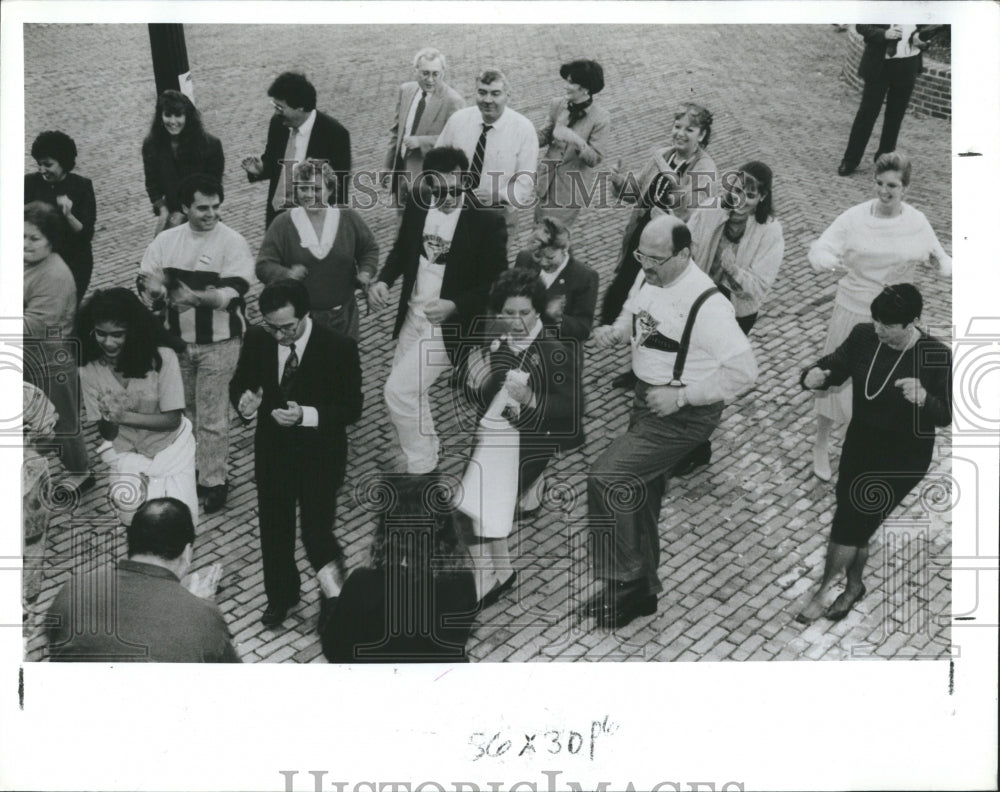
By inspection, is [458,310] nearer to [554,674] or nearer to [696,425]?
[696,425]

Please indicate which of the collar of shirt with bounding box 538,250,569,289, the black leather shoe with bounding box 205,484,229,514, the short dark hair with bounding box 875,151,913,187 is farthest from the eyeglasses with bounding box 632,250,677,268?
the black leather shoe with bounding box 205,484,229,514

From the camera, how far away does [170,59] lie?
27.7 ft

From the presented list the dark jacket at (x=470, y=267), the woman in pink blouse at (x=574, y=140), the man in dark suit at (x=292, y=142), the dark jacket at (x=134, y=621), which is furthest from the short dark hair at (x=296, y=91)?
the dark jacket at (x=134, y=621)

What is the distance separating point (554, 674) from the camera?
803 centimetres

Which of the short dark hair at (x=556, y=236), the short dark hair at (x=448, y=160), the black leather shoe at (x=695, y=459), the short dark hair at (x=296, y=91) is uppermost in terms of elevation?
the short dark hair at (x=296, y=91)

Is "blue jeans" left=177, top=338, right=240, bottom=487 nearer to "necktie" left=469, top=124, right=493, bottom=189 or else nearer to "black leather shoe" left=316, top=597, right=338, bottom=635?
"black leather shoe" left=316, top=597, right=338, bottom=635

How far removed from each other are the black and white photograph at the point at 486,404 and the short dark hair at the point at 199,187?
0.09 feet

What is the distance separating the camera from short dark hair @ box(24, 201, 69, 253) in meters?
8.31

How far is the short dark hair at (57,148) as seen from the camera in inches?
329

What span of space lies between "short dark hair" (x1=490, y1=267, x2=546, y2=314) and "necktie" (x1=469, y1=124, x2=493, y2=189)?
0.58m

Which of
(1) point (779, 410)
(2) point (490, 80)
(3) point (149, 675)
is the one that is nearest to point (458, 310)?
(2) point (490, 80)

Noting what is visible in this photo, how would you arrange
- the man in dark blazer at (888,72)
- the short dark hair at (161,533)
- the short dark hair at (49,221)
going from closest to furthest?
the short dark hair at (161,533) → the short dark hair at (49,221) → the man in dark blazer at (888,72)

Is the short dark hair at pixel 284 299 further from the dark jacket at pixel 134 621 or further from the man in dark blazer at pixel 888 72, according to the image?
the man in dark blazer at pixel 888 72

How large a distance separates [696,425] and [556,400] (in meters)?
0.78
